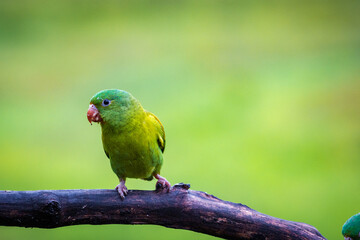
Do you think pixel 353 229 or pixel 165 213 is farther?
pixel 353 229

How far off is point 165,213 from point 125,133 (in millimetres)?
504

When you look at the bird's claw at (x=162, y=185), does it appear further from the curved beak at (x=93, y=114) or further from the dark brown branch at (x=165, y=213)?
the curved beak at (x=93, y=114)

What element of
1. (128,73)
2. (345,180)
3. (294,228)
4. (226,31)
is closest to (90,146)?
(128,73)

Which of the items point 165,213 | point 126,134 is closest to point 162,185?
point 165,213

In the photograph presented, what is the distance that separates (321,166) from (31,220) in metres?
3.99

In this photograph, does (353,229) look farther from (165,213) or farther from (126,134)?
(126,134)

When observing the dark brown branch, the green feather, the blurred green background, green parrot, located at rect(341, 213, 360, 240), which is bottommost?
the dark brown branch

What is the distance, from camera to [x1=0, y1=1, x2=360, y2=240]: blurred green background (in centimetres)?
491

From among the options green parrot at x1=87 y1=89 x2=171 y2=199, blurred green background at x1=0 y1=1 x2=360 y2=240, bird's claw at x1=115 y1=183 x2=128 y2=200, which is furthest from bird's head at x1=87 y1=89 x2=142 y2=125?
blurred green background at x1=0 y1=1 x2=360 y2=240

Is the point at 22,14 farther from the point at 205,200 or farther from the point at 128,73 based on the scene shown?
the point at 205,200

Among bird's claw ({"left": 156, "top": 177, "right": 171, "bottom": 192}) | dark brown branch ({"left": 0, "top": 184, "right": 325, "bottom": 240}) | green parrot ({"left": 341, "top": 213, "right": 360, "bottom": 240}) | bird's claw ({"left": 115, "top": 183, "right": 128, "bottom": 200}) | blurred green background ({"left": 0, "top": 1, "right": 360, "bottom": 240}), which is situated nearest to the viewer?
dark brown branch ({"left": 0, "top": 184, "right": 325, "bottom": 240})

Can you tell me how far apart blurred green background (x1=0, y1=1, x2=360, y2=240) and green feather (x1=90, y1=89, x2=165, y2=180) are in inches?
90.7

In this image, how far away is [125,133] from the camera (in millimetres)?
2340

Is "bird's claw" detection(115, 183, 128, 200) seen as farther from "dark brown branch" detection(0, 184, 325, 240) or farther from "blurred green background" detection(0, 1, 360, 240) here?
"blurred green background" detection(0, 1, 360, 240)
